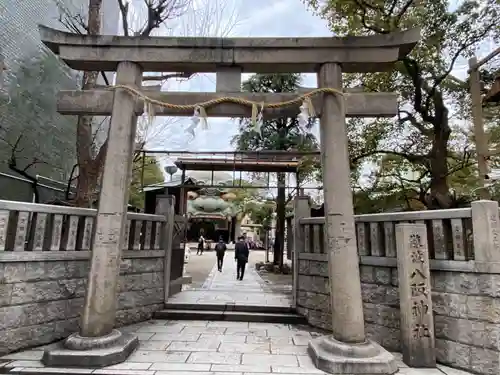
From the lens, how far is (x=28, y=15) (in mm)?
10117

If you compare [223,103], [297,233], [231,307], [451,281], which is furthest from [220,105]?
[231,307]

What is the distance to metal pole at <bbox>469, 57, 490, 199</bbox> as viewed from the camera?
716cm

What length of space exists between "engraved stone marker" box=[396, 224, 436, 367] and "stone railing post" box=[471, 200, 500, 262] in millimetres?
658

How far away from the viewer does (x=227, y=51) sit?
5547mm

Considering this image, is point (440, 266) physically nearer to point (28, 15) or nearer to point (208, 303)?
point (208, 303)

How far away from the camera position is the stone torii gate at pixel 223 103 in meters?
4.84

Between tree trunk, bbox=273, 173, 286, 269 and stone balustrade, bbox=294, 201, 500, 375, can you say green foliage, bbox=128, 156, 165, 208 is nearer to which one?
tree trunk, bbox=273, 173, 286, 269

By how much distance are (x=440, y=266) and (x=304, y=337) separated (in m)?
2.76

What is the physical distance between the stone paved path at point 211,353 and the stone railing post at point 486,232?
1669 millimetres

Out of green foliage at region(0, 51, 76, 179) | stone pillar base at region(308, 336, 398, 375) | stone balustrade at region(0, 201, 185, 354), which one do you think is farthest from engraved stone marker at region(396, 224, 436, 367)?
green foliage at region(0, 51, 76, 179)

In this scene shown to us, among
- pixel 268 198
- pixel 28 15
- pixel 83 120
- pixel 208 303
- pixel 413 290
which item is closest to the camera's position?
pixel 413 290

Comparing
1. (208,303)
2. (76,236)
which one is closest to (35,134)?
(76,236)

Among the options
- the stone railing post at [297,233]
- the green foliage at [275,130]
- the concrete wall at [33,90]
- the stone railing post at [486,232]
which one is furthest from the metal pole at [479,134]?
the concrete wall at [33,90]

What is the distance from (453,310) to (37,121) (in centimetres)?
1241
